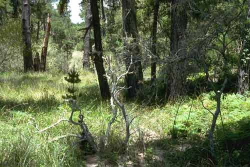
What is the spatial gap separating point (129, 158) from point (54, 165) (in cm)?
104

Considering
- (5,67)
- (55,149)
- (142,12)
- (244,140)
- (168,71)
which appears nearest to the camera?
(55,149)

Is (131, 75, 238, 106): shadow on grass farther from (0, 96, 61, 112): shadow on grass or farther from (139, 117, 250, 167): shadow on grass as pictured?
(139, 117, 250, 167): shadow on grass

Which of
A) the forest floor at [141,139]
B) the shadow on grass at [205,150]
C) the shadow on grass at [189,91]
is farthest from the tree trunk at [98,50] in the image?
the shadow on grass at [205,150]

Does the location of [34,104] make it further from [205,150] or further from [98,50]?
[205,150]

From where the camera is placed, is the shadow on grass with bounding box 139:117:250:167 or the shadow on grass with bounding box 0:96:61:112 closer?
the shadow on grass with bounding box 139:117:250:167

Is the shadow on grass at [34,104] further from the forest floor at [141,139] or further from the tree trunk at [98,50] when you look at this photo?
the tree trunk at [98,50]

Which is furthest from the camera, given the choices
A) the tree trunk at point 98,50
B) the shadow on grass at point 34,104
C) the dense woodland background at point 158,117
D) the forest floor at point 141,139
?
the tree trunk at point 98,50

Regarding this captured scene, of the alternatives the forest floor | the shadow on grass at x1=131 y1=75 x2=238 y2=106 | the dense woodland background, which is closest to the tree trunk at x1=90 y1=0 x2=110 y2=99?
the dense woodland background

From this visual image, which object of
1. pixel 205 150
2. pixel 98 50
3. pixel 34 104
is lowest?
pixel 205 150

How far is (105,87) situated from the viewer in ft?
25.4

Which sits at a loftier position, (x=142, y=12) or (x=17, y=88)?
(x=142, y=12)

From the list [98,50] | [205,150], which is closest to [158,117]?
[205,150]

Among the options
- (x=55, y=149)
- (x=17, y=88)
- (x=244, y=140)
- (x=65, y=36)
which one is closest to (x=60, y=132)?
(x=55, y=149)

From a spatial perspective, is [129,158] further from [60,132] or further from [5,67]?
[5,67]
